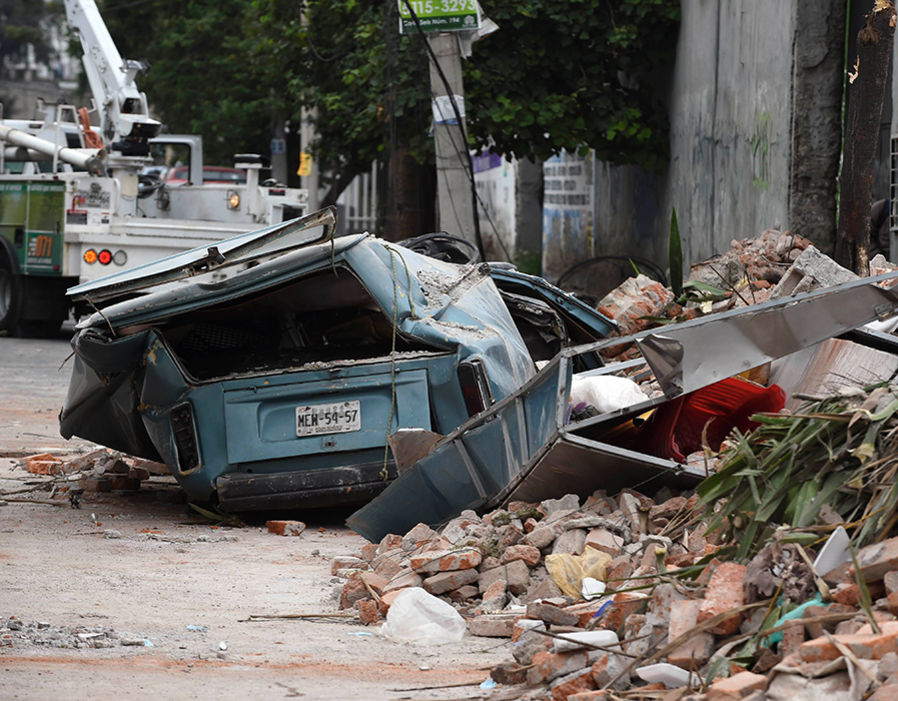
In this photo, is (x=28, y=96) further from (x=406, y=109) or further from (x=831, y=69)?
(x=831, y=69)

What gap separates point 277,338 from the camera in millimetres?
8047

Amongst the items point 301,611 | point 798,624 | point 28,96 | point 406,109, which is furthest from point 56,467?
point 28,96

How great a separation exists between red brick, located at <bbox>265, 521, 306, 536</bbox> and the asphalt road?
131 cm

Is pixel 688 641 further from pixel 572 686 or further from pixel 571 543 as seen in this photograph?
pixel 571 543

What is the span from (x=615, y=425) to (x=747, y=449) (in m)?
1.19

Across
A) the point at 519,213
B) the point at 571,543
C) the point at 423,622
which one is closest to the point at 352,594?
the point at 423,622

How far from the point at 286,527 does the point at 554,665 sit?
3123 millimetres

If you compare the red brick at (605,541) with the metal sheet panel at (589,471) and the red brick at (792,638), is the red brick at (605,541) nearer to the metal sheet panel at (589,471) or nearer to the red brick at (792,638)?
the metal sheet panel at (589,471)

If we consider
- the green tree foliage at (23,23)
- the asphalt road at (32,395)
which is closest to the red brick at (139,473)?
the asphalt road at (32,395)

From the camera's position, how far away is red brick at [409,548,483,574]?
5.04 m

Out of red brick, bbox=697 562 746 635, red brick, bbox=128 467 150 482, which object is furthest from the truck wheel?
red brick, bbox=697 562 746 635

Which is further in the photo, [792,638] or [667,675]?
[667,675]

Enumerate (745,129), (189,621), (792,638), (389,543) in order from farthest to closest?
(745,129)
(389,543)
(189,621)
(792,638)

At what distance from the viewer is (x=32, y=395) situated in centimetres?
1196
